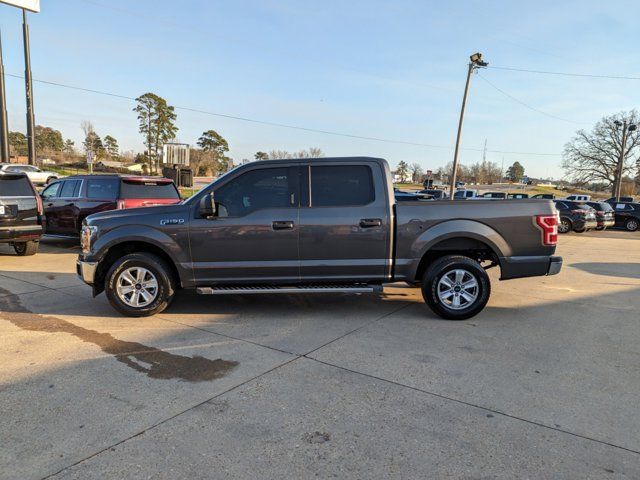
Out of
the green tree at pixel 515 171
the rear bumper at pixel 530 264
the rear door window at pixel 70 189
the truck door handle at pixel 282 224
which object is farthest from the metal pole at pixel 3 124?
the green tree at pixel 515 171

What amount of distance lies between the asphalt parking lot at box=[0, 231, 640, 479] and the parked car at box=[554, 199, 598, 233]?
15916mm

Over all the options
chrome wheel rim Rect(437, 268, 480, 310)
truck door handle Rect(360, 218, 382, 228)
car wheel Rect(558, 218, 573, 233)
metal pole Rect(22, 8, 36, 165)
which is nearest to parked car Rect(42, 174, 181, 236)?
truck door handle Rect(360, 218, 382, 228)

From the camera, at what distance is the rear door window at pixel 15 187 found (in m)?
9.23

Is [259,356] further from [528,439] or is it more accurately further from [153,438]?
[528,439]

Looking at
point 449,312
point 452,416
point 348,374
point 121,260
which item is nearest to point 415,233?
point 449,312

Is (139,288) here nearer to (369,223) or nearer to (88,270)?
(88,270)

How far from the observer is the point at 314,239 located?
555 centimetres

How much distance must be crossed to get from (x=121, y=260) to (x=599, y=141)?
69497mm

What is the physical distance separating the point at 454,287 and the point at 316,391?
8.81 feet

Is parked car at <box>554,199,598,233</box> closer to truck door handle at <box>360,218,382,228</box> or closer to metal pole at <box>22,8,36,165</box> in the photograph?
truck door handle at <box>360,218,382,228</box>

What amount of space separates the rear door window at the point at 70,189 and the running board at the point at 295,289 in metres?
7.07

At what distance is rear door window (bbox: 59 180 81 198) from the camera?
35.8 feet

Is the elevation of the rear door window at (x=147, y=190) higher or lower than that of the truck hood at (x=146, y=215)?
higher

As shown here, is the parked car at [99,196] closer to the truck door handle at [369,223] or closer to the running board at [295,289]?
the running board at [295,289]
